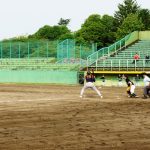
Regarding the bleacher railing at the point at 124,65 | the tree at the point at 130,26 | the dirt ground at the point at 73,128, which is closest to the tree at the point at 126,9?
the tree at the point at 130,26

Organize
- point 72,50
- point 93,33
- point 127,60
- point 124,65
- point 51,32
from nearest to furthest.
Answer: point 127,60, point 124,65, point 72,50, point 93,33, point 51,32

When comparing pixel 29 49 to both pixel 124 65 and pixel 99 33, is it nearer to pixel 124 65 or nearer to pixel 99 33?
pixel 124 65

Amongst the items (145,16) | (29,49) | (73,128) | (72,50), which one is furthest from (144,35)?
(73,128)

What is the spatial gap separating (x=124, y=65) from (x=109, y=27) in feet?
178

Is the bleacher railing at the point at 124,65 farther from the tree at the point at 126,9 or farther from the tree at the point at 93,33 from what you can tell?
the tree at the point at 126,9

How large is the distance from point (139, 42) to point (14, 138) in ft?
154

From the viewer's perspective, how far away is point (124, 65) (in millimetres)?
49375

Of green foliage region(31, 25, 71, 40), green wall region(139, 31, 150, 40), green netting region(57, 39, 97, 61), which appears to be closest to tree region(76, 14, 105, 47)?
green foliage region(31, 25, 71, 40)

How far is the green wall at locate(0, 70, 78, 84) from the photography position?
173 feet

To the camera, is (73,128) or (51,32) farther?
(51,32)

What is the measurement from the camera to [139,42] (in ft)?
192

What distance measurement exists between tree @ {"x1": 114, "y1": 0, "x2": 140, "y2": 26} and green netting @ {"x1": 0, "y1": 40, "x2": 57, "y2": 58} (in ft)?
152

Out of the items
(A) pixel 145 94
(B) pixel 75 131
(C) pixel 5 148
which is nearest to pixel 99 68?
(A) pixel 145 94

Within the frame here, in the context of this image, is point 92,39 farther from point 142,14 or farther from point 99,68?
point 99,68
